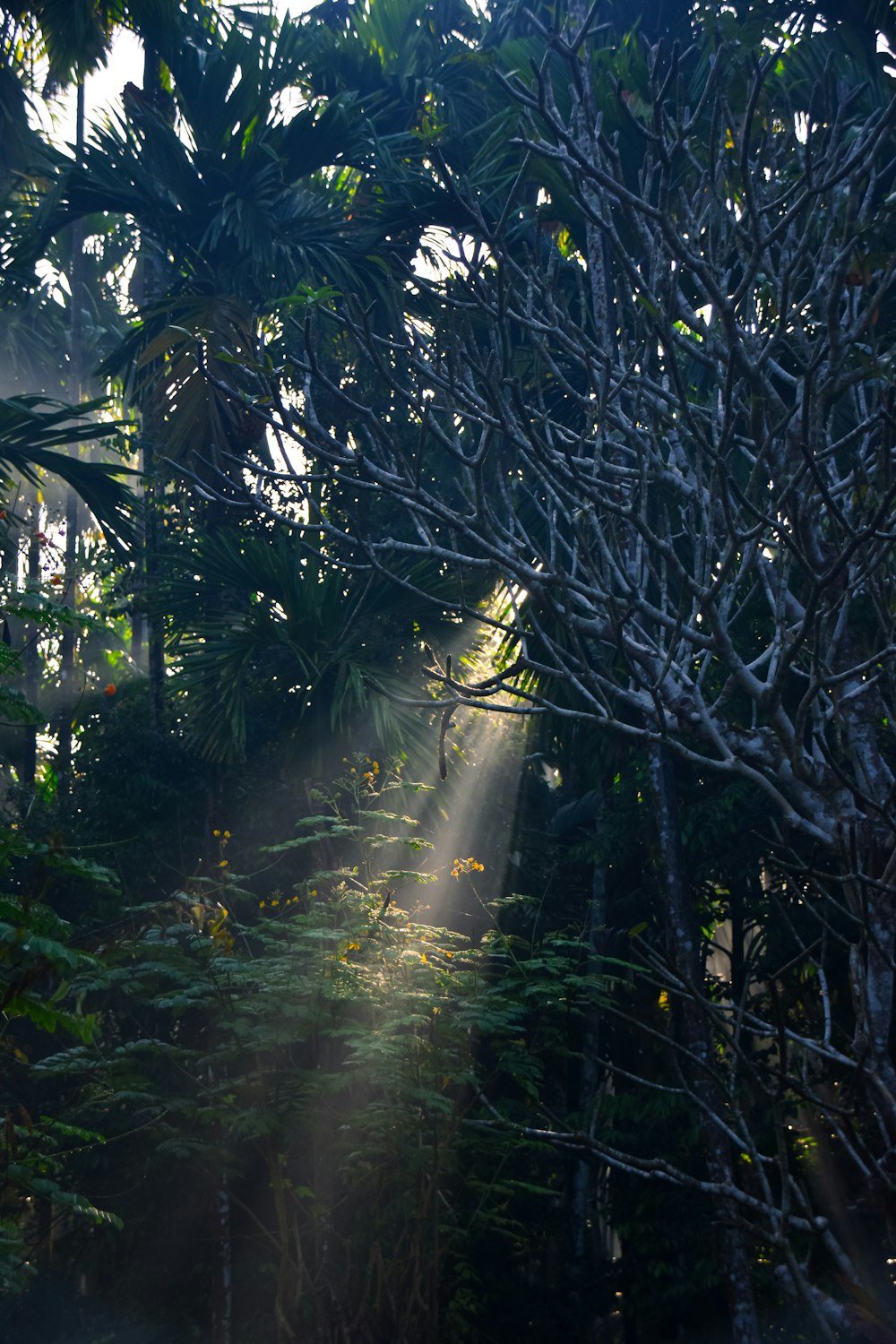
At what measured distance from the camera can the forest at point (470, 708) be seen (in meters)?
3.32

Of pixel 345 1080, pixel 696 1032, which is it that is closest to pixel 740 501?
pixel 345 1080

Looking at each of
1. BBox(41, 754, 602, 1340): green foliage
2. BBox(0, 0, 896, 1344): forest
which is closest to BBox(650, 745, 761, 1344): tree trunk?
BBox(0, 0, 896, 1344): forest

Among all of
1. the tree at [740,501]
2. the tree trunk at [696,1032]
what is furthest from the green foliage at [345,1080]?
the tree at [740,501]

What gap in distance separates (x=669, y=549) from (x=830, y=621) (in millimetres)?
513

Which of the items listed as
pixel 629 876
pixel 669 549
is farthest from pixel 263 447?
pixel 669 549

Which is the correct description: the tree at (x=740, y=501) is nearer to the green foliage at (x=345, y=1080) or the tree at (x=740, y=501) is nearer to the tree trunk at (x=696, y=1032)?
the green foliage at (x=345, y=1080)

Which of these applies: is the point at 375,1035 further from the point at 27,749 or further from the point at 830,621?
the point at 27,749

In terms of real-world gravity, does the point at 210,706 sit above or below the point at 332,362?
below

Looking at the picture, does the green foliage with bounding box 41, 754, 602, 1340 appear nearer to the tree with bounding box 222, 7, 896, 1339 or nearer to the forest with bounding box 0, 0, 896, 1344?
the forest with bounding box 0, 0, 896, 1344

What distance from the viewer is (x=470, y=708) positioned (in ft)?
27.0

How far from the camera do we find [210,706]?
896 centimetres

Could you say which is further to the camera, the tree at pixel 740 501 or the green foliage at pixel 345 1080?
the green foliage at pixel 345 1080

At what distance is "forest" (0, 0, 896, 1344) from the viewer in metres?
3.32

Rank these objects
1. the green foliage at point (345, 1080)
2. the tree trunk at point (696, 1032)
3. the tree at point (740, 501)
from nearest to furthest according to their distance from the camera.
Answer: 1. the tree at point (740, 501)
2. the green foliage at point (345, 1080)
3. the tree trunk at point (696, 1032)
